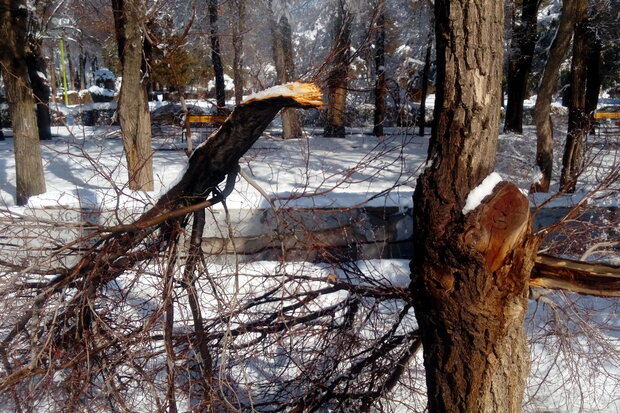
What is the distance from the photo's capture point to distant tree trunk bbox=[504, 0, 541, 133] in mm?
14823

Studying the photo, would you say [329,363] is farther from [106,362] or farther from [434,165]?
[434,165]

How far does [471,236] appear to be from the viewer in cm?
254

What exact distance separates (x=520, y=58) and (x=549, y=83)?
331 inches

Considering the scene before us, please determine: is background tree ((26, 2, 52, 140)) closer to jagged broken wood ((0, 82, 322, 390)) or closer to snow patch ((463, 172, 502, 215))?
jagged broken wood ((0, 82, 322, 390))

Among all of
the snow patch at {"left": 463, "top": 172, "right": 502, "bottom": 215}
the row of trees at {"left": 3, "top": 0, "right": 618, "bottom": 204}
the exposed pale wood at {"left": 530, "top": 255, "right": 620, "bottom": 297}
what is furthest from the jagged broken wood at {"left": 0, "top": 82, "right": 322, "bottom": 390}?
the exposed pale wood at {"left": 530, "top": 255, "right": 620, "bottom": 297}

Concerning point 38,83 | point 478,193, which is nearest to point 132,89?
point 478,193

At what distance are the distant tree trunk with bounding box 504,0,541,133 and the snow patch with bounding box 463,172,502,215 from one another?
541 inches

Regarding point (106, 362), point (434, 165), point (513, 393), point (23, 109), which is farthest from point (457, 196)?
point (23, 109)

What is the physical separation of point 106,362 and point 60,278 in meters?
0.55

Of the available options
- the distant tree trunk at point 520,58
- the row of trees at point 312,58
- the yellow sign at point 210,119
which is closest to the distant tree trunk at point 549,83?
the row of trees at point 312,58

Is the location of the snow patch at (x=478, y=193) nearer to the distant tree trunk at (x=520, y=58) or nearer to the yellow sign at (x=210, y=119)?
the yellow sign at (x=210, y=119)

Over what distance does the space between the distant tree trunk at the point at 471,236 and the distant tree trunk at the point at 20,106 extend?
295 inches

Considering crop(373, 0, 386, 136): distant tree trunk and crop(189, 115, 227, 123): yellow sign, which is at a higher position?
crop(373, 0, 386, 136): distant tree trunk

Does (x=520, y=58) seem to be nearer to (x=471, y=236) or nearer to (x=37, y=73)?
(x=37, y=73)
